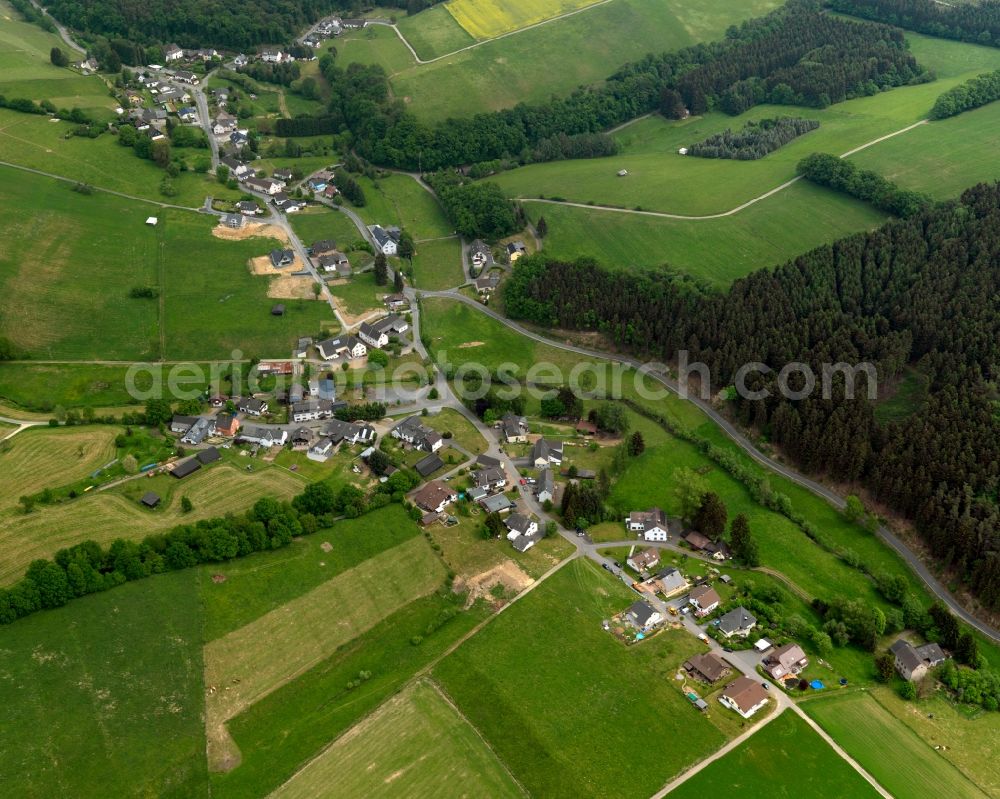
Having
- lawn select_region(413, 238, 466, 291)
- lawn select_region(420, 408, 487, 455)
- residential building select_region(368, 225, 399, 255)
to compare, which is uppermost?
residential building select_region(368, 225, 399, 255)

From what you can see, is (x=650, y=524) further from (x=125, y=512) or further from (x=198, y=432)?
(x=125, y=512)

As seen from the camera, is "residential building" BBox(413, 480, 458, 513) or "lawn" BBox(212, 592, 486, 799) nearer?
"lawn" BBox(212, 592, 486, 799)

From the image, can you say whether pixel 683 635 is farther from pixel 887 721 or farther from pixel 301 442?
pixel 301 442

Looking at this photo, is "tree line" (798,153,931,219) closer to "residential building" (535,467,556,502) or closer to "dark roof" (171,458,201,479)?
"residential building" (535,467,556,502)

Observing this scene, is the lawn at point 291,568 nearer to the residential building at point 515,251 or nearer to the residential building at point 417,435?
the residential building at point 417,435

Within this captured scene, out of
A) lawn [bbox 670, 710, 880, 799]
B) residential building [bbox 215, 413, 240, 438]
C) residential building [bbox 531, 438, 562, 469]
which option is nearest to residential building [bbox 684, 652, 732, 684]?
lawn [bbox 670, 710, 880, 799]
